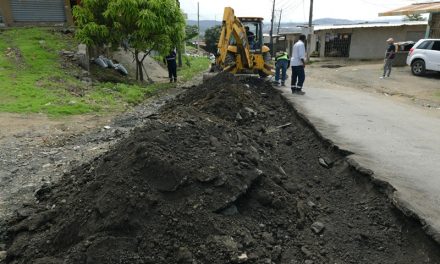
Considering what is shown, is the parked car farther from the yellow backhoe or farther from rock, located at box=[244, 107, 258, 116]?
rock, located at box=[244, 107, 258, 116]

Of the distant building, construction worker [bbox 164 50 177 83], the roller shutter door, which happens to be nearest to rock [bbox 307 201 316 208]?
construction worker [bbox 164 50 177 83]

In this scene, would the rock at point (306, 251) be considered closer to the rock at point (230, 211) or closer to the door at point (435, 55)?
the rock at point (230, 211)

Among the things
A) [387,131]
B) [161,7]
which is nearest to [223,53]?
[161,7]

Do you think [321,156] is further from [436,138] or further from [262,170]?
[436,138]

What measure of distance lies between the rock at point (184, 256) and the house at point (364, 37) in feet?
102

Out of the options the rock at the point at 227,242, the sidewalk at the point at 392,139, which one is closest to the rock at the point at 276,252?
the rock at the point at 227,242

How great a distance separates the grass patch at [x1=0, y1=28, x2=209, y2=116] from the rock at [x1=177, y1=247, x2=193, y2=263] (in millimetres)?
7101

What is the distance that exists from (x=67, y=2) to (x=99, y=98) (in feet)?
35.6

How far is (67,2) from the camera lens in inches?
758

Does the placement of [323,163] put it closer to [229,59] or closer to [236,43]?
[236,43]

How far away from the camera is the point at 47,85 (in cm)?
1141

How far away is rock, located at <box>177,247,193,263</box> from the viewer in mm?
3137

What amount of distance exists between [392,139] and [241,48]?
7.34 metres

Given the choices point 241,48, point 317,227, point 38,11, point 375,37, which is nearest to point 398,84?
point 241,48
